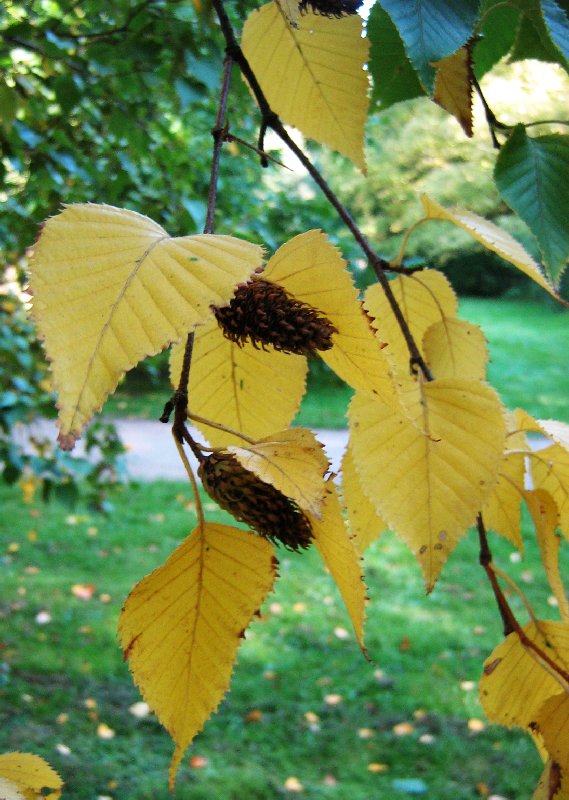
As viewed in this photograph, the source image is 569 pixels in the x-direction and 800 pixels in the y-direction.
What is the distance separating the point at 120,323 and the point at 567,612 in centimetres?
37

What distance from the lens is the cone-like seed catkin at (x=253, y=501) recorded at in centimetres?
41

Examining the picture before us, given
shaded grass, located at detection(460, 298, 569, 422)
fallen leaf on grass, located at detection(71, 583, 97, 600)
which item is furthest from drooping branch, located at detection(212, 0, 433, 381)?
shaded grass, located at detection(460, 298, 569, 422)

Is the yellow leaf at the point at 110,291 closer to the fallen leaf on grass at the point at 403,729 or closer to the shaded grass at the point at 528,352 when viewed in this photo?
the fallen leaf on grass at the point at 403,729

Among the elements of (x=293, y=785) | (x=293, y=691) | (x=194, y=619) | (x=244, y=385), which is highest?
(x=244, y=385)

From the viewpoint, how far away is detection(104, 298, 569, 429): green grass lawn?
23.8 ft

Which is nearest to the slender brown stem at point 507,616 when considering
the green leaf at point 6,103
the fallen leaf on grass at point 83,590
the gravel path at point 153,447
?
the green leaf at point 6,103

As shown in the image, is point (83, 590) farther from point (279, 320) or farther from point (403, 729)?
point (279, 320)

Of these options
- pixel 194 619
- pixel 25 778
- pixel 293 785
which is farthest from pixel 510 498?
pixel 293 785

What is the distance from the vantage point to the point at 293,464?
1.24ft

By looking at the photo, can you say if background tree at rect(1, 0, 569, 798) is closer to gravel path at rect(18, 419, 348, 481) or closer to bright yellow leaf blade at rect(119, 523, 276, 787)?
bright yellow leaf blade at rect(119, 523, 276, 787)

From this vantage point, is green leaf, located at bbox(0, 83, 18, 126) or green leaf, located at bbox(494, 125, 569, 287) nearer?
green leaf, located at bbox(494, 125, 569, 287)

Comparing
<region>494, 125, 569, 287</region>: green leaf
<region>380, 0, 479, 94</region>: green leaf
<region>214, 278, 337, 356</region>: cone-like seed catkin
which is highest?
<region>380, 0, 479, 94</region>: green leaf

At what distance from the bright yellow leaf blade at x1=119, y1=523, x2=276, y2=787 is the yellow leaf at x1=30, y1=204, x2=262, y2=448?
139 millimetres

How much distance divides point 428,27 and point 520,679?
0.40 m
